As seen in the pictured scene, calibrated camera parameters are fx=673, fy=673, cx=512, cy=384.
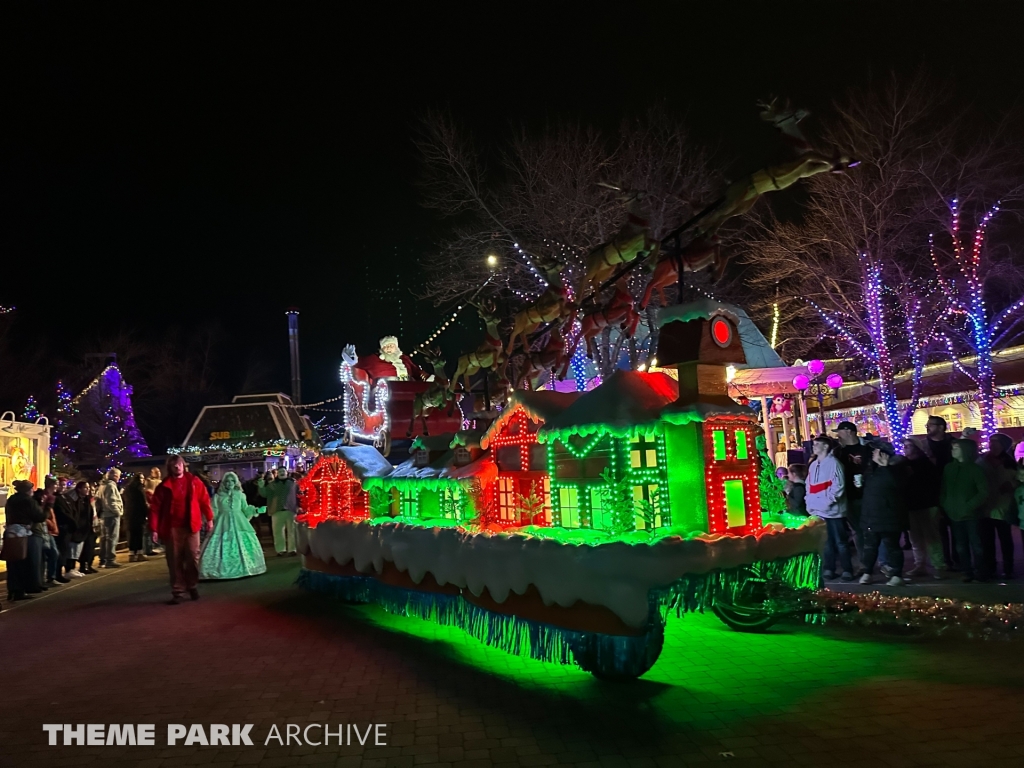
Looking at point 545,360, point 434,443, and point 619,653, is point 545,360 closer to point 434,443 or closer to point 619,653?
point 434,443

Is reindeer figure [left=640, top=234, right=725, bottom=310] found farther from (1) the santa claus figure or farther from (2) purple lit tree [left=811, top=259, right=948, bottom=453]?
(2) purple lit tree [left=811, top=259, right=948, bottom=453]

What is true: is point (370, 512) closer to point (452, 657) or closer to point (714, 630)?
point (452, 657)

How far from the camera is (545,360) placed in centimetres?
739

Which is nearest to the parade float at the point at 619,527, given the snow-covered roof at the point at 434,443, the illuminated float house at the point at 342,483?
the snow-covered roof at the point at 434,443

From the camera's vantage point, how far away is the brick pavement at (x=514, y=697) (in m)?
3.82

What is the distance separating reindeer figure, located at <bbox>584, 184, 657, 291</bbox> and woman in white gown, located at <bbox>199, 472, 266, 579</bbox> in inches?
305

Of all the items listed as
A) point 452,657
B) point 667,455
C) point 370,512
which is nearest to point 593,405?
point 667,455

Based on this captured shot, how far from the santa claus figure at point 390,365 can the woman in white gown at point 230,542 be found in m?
2.83

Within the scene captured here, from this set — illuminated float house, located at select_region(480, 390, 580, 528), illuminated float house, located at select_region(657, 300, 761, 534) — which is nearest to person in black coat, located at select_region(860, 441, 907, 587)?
illuminated float house, located at select_region(657, 300, 761, 534)

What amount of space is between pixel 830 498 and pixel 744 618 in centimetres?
257

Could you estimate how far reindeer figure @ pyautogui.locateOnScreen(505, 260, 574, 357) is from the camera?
6777mm

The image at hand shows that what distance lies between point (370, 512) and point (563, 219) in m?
10.1

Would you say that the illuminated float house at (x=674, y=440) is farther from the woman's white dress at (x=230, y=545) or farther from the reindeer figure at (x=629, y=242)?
the woman's white dress at (x=230, y=545)

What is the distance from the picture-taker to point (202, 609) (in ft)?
28.3
